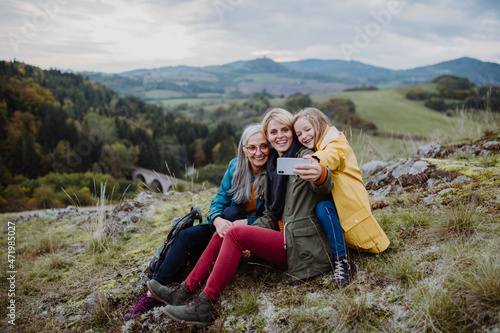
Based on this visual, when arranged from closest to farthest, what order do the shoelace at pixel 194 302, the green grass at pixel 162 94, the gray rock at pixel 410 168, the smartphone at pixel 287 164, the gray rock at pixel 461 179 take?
the smartphone at pixel 287 164 → the shoelace at pixel 194 302 → the gray rock at pixel 461 179 → the gray rock at pixel 410 168 → the green grass at pixel 162 94

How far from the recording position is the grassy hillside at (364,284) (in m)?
1.94

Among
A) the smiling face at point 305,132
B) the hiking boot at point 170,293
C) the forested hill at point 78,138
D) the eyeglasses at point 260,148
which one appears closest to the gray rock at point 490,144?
the smiling face at point 305,132

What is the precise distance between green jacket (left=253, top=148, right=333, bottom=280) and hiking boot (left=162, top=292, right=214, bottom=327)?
77 centimetres

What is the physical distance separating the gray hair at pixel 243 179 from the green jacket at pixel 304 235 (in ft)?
1.73

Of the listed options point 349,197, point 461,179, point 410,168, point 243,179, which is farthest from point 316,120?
point 410,168

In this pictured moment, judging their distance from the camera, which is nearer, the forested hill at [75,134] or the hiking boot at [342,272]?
the hiking boot at [342,272]

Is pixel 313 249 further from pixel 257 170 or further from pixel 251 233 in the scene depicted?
pixel 257 170

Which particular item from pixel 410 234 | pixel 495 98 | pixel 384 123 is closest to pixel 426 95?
pixel 384 123

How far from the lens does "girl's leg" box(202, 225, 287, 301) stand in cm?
251

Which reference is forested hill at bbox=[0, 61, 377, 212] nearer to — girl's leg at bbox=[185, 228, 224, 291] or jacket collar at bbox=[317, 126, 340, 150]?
girl's leg at bbox=[185, 228, 224, 291]

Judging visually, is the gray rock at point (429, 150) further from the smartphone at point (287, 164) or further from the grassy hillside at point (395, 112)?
the grassy hillside at point (395, 112)

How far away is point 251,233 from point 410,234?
163 centimetres

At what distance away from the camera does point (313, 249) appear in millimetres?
2547

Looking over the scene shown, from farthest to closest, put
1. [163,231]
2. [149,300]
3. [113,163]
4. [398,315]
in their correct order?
[113,163]
[163,231]
[149,300]
[398,315]
